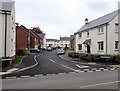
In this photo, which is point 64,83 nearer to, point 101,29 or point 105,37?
point 105,37

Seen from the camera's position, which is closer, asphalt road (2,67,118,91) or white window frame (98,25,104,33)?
asphalt road (2,67,118,91)

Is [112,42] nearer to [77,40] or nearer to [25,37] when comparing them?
[77,40]

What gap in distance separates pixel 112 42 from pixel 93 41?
427cm

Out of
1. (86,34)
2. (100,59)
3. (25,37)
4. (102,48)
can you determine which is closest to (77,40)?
(86,34)

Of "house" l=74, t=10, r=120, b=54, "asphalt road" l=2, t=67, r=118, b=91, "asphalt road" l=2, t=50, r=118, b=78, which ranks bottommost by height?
"asphalt road" l=2, t=50, r=118, b=78

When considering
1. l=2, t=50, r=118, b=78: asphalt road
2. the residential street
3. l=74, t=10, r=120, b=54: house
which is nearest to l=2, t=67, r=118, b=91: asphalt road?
the residential street

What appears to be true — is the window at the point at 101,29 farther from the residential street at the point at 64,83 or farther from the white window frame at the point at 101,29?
the residential street at the point at 64,83

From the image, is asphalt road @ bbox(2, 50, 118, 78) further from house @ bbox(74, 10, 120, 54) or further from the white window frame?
the white window frame

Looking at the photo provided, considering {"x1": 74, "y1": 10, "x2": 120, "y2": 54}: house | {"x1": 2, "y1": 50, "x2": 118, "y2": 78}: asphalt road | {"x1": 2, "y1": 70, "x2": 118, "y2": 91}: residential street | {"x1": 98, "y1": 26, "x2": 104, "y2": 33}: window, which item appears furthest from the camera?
{"x1": 98, "y1": 26, "x2": 104, "y2": 33}: window

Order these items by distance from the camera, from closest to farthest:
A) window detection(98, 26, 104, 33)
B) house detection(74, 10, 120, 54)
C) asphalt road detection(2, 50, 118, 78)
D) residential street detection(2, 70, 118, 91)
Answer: residential street detection(2, 70, 118, 91) → asphalt road detection(2, 50, 118, 78) → house detection(74, 10, 120, 54) → window detection(98, 26, 104, 33)

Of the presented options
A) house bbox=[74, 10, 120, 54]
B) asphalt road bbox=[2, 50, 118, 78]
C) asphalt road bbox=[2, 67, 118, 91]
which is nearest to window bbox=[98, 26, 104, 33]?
house bbox=[74, 10, 120, 54]

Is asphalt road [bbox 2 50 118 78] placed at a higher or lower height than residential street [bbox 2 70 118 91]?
lower

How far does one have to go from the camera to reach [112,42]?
21.0 metres

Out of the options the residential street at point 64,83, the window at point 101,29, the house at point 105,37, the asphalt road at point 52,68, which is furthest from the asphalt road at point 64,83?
the window at point 101,29
